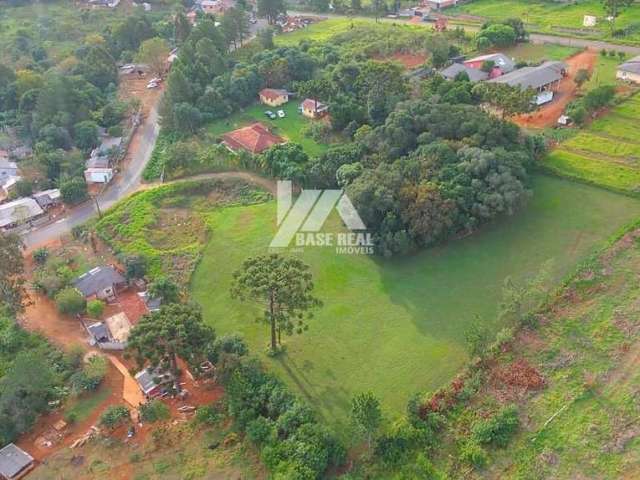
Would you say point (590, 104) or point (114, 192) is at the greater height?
point (590, 104)

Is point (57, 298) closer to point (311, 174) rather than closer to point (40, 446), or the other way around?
point (40, 446)

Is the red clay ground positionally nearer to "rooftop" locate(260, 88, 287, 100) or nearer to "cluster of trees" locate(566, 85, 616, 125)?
"cluster of trees" locate(566, 85, 616, 125)

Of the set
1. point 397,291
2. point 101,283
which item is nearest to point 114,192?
point 101,283

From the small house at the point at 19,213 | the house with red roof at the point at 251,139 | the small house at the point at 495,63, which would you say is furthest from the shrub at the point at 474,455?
the small house at the point at 495,63

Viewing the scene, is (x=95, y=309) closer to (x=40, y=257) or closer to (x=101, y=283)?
(x=101, y=283)

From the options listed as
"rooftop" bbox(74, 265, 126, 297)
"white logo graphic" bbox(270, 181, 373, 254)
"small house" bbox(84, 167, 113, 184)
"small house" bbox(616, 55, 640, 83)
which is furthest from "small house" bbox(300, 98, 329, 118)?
"small house" bbox(616, 55, 640, 83)

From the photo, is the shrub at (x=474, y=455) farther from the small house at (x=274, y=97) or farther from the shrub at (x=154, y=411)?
the small house at (x=274, y=97)

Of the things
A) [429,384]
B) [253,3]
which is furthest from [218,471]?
[253,3]
